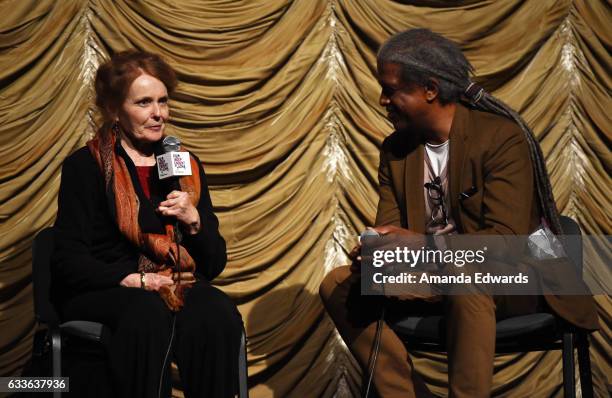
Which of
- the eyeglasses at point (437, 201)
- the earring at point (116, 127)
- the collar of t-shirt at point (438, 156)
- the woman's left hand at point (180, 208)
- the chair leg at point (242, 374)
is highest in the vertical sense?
the earring at point (116, 127)

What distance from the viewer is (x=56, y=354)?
3.61m

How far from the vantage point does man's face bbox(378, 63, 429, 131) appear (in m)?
3.86

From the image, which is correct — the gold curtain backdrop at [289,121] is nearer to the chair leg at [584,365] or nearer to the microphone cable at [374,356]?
the microphone cable at [374,356]

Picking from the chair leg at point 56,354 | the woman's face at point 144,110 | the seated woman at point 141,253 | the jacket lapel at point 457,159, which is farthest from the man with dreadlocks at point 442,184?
the chair leg at point 56,354

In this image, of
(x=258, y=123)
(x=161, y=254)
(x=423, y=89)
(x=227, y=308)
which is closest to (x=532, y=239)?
(x=423, y=89)

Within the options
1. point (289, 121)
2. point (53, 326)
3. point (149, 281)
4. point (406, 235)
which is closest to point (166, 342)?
point (149, 281)

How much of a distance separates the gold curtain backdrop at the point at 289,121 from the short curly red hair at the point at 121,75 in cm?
74

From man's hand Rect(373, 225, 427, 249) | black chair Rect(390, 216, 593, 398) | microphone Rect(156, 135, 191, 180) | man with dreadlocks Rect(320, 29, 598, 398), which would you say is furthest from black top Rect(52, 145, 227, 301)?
black chair Rect(390, 216, 593, 398)

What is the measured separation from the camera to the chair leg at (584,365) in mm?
3643

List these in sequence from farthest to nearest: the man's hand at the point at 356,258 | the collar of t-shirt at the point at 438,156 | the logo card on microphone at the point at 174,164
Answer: the collar of t-shirt at the point at 438,156 < the man's hand at the point at 356,258 < the logo card on microphone at the point at 174,164

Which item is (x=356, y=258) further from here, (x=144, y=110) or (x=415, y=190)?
(x=144, y=110)

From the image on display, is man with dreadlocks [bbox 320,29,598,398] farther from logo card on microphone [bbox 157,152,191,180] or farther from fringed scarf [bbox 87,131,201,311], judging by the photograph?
logo card on microphone [bbox 157,152,191,180]

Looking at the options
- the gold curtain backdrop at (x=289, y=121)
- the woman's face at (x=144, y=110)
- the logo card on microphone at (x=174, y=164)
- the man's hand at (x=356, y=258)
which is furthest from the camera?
the gold curtain backdrop at (x=289, y=121)

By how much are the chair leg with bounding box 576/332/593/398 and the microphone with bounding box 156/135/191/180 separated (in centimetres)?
156
